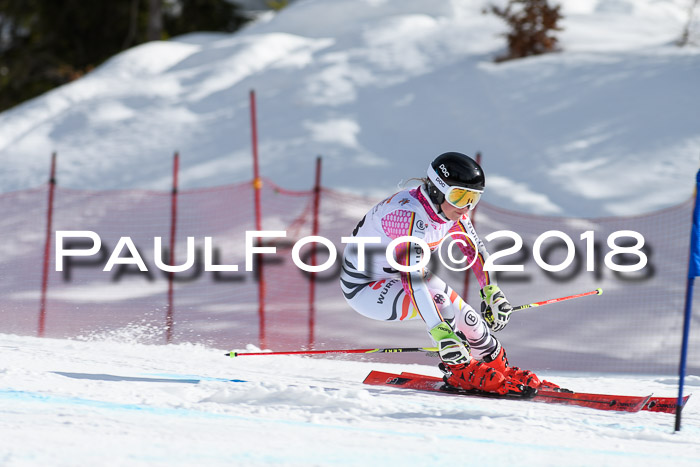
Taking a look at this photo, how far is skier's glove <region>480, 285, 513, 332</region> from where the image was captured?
192 inches

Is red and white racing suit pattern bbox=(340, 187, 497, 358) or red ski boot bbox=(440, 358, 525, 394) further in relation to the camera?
red ski boot bbox=(440, 358, 525, 394)

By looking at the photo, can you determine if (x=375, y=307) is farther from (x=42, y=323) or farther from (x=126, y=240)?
(x=126, y=240)

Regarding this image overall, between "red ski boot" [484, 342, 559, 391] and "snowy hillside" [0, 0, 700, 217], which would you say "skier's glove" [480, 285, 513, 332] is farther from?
"snowy hillside" [0, 0, 700, 217]

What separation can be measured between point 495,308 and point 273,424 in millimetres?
1725

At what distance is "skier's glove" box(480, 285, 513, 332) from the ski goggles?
562mm

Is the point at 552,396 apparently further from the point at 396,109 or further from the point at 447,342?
the point at 396,109

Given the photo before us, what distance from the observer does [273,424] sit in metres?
3.68

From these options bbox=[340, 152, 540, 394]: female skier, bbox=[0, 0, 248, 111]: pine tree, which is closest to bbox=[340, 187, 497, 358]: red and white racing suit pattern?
bbox=[340, 152, 540, 394]: female skier

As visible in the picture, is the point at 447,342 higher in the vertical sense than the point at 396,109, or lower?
lower

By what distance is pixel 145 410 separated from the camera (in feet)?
12.7

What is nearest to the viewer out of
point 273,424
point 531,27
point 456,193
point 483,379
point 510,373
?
point 273,424

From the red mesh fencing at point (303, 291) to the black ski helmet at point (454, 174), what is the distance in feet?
9.15

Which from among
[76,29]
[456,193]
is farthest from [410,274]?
[76,29]

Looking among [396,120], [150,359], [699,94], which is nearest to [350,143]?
[396,120]
